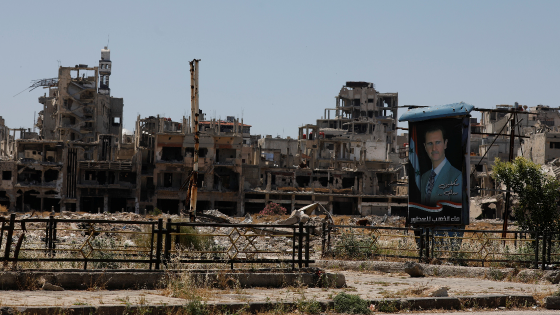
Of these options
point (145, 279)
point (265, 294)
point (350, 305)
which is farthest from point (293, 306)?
point (145, 279)

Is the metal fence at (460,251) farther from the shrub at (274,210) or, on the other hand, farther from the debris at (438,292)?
the shrub at (274,210)

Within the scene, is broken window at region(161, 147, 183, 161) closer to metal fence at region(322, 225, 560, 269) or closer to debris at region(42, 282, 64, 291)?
metal fence at region(322, 225, 560, 269)

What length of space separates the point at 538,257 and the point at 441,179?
9.10 meters

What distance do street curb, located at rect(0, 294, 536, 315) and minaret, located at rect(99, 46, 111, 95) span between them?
87.1m

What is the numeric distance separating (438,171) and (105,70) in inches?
3073

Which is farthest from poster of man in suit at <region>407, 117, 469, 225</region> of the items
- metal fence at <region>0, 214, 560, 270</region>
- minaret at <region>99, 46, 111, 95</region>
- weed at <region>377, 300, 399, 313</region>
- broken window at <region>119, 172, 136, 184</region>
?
minaret at <region>99, 46, 111, 95</region>

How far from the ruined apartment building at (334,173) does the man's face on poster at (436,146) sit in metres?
36.1

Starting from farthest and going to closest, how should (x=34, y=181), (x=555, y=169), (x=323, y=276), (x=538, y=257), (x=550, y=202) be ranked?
(x=34, y=181) → (x=555, y=169) → (x=550, y=202) → (x=538, y=257) → (x=323, y=276)

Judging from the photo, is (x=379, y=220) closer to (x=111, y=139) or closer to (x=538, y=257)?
(x=111, y=139)

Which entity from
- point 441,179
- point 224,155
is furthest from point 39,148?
point 441,179

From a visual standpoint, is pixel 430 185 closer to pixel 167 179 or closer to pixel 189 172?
pixel 189 172

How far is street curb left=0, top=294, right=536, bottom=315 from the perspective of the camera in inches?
336

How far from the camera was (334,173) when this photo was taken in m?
73.7

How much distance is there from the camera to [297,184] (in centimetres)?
7306
